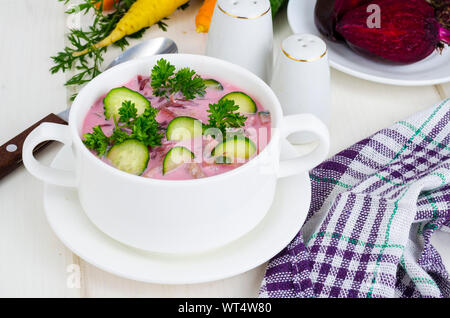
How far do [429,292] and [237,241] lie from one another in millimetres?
299

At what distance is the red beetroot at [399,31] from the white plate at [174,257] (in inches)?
18.6

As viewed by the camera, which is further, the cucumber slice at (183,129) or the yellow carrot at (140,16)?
the yellow carrot at (140,16)

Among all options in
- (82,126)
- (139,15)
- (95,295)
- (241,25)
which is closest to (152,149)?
(82,126)

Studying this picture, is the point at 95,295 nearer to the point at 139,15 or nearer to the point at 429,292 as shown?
the point at 429,292

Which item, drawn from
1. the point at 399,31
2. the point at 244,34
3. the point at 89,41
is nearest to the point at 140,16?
the point at 89,41

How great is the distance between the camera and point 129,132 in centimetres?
93

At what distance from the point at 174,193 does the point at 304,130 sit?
0.74 ft

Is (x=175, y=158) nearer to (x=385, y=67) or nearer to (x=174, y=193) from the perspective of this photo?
(x=174, y=193)

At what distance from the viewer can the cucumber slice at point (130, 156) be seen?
0.86 metres

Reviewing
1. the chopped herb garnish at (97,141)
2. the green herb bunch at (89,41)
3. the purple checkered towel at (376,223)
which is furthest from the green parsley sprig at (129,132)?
the green herb bunch at (89,41)

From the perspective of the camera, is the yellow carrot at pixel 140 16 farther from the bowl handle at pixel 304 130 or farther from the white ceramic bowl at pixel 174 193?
the bowl handle at pixel 304 130

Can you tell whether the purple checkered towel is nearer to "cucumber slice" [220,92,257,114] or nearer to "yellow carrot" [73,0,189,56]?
"cucumber slice" [220,92,257,114]

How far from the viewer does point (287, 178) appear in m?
1.02
